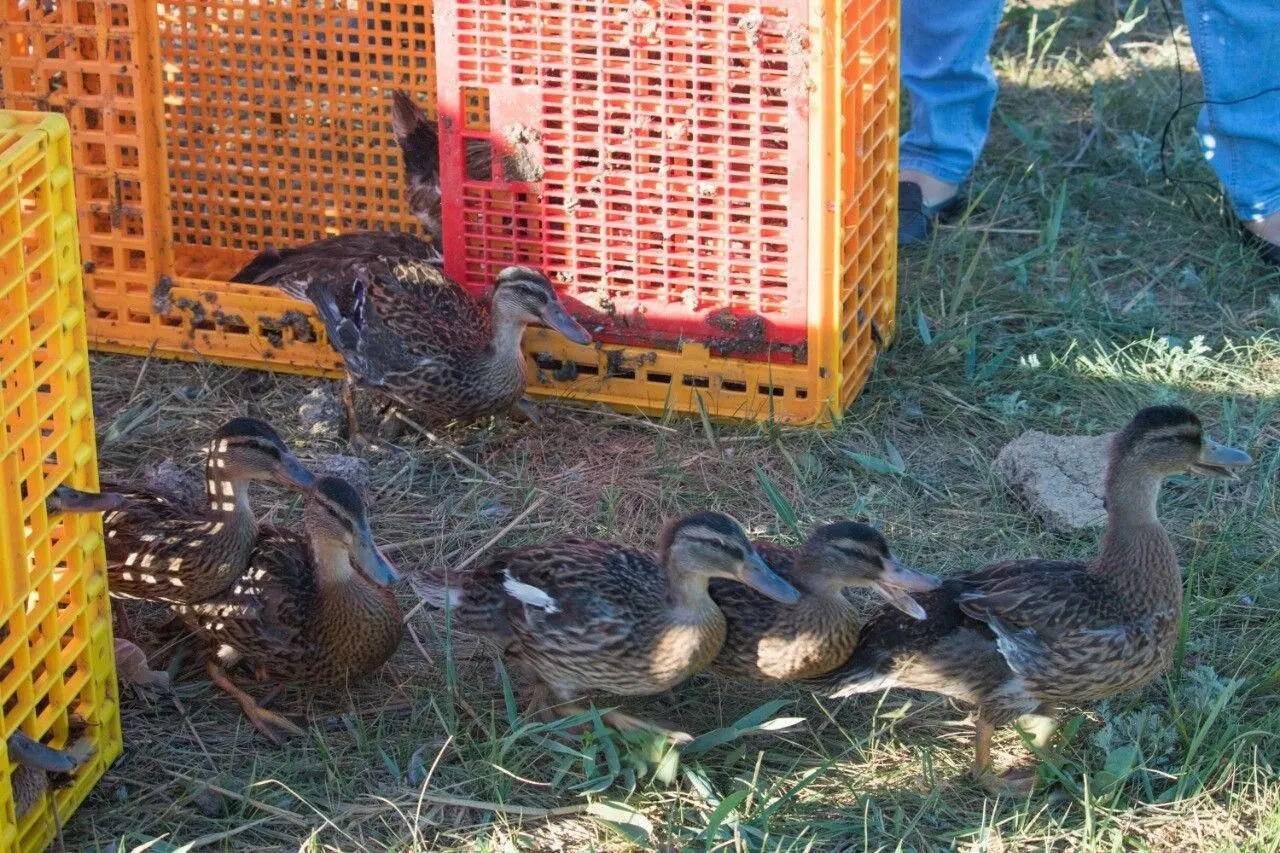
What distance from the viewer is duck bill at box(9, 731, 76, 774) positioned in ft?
11.5

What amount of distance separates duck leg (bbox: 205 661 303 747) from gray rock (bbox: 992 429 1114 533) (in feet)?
7.39

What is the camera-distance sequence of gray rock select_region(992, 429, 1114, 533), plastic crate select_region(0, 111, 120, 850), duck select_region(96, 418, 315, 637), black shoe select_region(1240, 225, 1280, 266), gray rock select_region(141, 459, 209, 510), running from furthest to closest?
black shoe select_region(1240, 225, 1280, 266) < gray rock select_region(992, 429, 1114, 533) < gray rock select_region(141, 459, 209, 510) < duck select_region(96, 418, 315, 637) < plastic crate select_region(0, 111, 120, 850)

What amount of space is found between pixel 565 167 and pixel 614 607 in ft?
5.86

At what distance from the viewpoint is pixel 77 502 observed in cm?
360

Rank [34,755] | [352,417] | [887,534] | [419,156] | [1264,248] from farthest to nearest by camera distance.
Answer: [1264,248] < [419,156] < [352,417] < [887,534] < [34,755]

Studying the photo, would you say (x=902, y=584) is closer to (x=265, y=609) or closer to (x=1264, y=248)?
(x=265, y=609)

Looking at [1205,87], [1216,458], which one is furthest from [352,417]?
[1205,87]

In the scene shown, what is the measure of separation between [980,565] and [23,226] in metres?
2.74

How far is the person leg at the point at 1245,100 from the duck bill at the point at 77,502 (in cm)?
444

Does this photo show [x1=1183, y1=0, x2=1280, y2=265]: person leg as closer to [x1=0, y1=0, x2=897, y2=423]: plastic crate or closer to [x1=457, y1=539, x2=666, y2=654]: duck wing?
[x1=0, y1=0, x2=897, y2=423]: plastic crate

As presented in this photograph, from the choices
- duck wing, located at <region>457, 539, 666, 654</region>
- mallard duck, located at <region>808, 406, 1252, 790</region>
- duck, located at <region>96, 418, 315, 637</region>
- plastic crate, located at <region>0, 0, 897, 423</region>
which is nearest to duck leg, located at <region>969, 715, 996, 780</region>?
mallard duck, located at <region>808, 406, 1252, 790</region>

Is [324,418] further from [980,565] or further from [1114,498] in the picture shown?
[1114,498]

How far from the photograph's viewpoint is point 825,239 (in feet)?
16.7

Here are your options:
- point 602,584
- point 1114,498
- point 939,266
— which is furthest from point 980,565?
point 939,266
